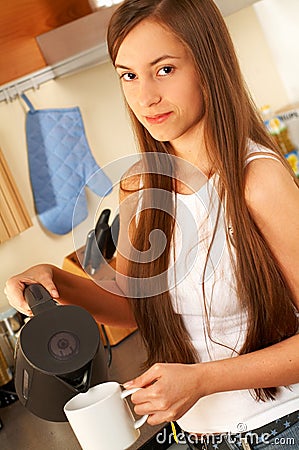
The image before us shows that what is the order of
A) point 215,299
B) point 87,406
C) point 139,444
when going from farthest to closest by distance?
point 139,444 < point 215,299 < point 87,406

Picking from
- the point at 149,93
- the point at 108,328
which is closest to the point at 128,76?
the point at 149,93

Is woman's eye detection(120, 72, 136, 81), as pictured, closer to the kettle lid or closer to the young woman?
the young woman

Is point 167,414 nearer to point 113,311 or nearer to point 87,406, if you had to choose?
point 87,406

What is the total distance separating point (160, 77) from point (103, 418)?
0.42 m

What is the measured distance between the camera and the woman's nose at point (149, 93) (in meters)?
1.00

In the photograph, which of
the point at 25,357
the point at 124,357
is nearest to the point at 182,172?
the point at 25,357

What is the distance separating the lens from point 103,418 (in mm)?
924

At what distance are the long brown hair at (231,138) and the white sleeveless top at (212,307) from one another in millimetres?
17

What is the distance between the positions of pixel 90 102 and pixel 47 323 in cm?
129

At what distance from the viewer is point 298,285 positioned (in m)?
1.01

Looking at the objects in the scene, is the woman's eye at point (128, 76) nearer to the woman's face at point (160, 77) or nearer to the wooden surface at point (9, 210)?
the woman's face at point (160, 77)

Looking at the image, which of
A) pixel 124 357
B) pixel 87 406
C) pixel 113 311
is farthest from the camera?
pixel 124 357

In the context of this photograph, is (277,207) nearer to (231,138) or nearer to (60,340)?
(231,138)

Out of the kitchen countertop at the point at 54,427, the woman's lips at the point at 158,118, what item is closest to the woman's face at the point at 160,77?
the woman's lips at the point at 158,118
